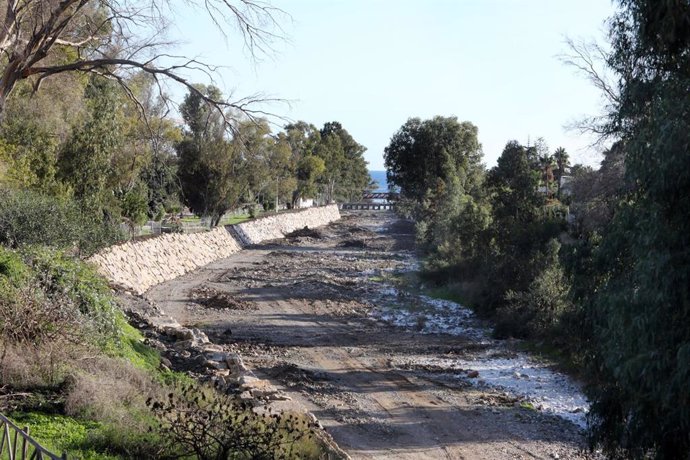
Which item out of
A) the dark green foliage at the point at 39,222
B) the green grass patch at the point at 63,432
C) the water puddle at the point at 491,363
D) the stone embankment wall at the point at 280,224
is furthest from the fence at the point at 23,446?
the stone embankment wall at the point at 280,224

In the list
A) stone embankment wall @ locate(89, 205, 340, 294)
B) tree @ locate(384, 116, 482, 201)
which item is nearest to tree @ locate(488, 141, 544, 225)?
stone embankment wall @ locate(89, 205, 340, 294)

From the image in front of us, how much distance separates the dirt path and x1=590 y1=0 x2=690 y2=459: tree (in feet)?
15.3

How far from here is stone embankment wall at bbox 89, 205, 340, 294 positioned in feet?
98.5

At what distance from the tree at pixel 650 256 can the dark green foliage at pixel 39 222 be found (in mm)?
15219

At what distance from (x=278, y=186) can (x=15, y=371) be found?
6195 centimetres

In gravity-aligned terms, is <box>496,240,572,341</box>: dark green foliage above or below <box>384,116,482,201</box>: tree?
below

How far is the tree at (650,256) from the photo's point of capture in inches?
302

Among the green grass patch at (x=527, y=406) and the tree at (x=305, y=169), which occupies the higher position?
the tree at (x=305, y=169)

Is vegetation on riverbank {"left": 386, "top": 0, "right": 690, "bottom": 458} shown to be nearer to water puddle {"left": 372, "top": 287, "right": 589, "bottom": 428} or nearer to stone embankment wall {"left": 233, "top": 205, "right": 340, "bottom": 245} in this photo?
water puddle {"left": 372, "top": 287, "right": 589, "bottom": 428}

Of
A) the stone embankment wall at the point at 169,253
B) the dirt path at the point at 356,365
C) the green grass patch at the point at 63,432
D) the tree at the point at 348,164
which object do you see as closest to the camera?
the green grass patch at the point at 63,432

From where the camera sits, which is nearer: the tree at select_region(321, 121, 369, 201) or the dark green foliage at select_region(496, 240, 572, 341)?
the dark green foliage at select_region(496, 240, 572, 341)

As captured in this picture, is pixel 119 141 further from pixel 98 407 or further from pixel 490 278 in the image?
pixel 98 407

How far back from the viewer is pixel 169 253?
1529 inches

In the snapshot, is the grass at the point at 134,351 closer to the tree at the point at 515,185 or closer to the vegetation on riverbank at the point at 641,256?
the vegetation on riverbank at the point at 641,256
